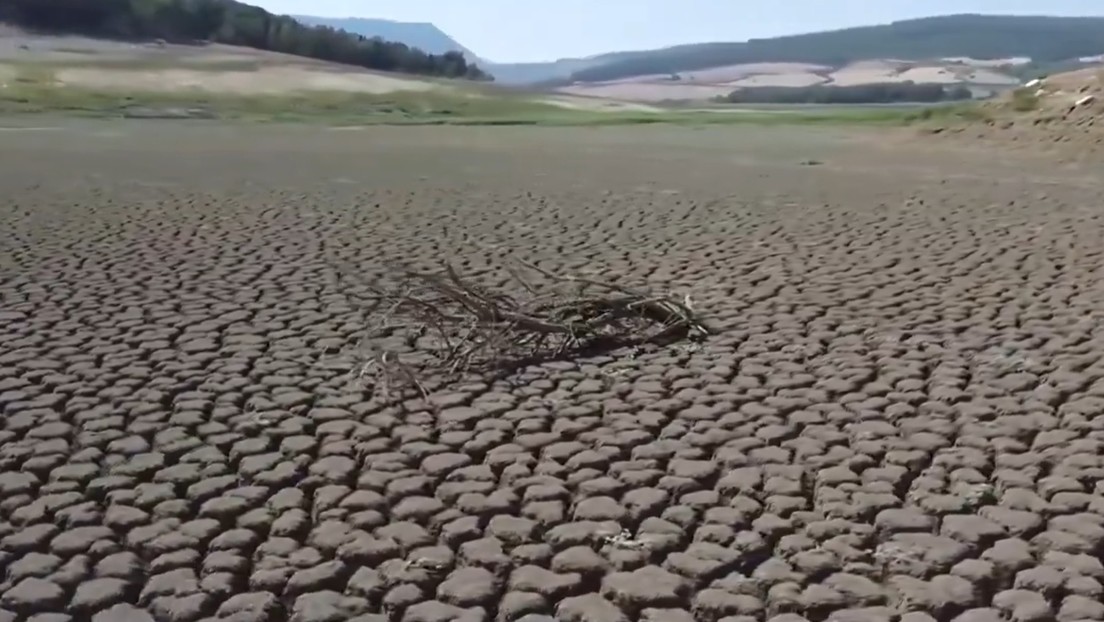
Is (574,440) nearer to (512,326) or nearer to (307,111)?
(512,326)

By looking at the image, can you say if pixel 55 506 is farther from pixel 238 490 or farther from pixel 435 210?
pixel 435 210

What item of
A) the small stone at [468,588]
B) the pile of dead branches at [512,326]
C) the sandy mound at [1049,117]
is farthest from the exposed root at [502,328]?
the sandy mound at [1049,117]

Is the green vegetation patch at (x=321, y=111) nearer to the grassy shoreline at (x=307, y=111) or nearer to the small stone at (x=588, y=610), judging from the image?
the grassy shoreline at (x=307, y=111)

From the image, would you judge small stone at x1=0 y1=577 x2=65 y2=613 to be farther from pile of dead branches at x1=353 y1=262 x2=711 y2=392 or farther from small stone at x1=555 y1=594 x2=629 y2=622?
pile of dead branches at x1=353 y1=262 x2=711 y2=392

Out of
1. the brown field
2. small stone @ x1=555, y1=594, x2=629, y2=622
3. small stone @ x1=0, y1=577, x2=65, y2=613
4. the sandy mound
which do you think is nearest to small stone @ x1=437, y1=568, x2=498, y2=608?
the brown field

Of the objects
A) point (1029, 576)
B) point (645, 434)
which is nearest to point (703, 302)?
point (645, 434)

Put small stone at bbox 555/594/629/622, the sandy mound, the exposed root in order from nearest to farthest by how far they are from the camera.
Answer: small stone at bbox 555/594/629/622 → the exposed root → the sandy mound
